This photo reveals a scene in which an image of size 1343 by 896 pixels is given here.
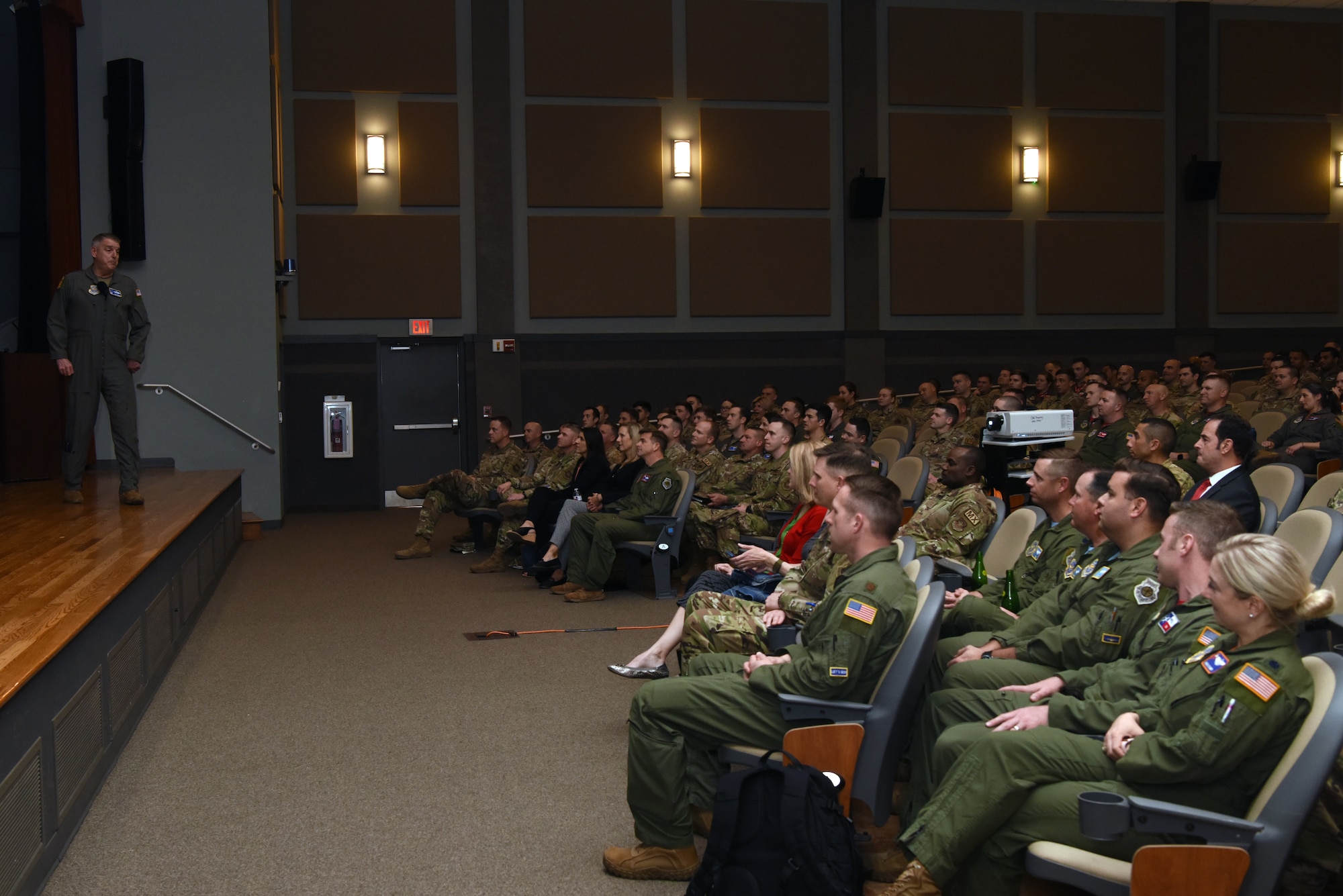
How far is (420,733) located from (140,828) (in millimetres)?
1068

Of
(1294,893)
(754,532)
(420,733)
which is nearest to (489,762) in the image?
(420,733)

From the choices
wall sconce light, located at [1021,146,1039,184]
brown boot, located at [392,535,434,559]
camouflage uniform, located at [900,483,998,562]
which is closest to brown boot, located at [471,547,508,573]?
brown boot, located at [392,535,434,559]

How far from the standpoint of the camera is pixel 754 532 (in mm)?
6664

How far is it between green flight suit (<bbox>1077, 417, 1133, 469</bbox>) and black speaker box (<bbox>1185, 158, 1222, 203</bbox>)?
6552 millimetres

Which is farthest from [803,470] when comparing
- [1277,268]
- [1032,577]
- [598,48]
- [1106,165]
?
[1277,268]

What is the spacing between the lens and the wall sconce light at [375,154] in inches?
460

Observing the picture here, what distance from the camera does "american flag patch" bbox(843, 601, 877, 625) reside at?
281 centimetres

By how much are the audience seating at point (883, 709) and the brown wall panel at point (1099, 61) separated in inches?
467

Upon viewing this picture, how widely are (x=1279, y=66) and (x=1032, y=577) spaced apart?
40.3ft

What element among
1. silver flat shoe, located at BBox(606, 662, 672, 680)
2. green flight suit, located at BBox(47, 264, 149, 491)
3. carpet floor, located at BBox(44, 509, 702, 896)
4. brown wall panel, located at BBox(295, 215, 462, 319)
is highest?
brown wall panel, located at BBox(295, 215, 462, 319)

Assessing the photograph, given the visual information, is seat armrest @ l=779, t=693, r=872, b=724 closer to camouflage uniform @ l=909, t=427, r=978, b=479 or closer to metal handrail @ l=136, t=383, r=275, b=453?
camouflage uniform @ l=909, t=427, r=978, b=479

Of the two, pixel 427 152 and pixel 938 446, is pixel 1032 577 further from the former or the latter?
pixel 427 152

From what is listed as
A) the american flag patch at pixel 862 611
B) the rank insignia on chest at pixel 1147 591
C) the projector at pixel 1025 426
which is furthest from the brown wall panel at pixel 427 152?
A: the rank insignia on chest at pixel 1147 591

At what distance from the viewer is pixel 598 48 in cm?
1220
